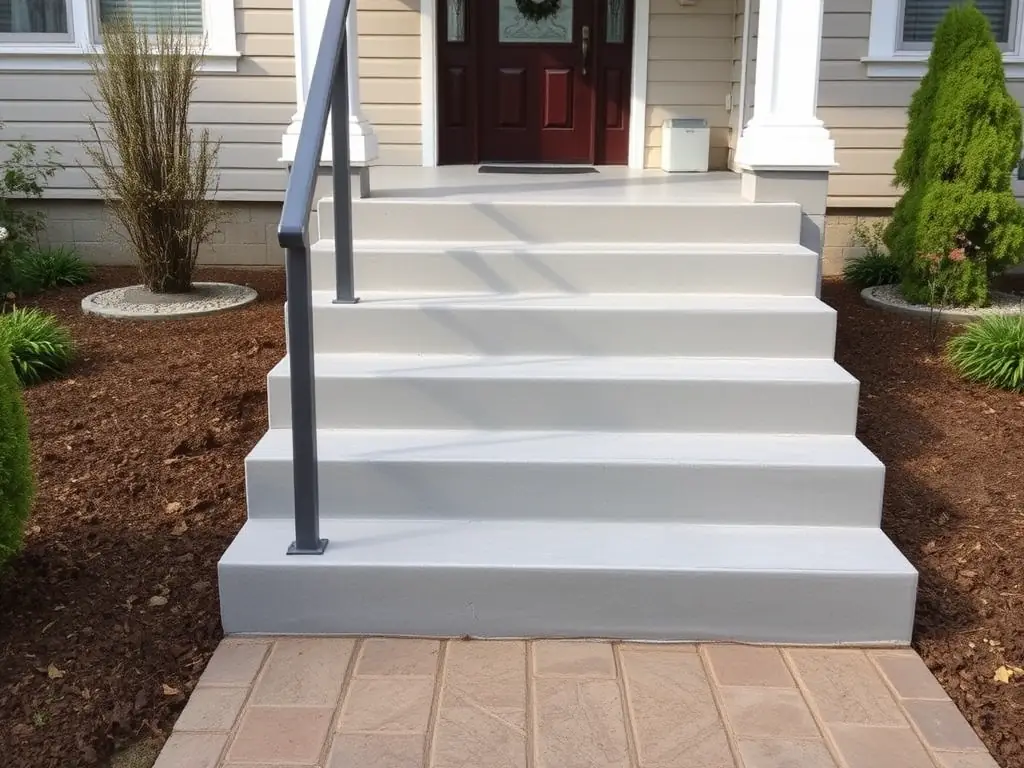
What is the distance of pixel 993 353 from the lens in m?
4.71

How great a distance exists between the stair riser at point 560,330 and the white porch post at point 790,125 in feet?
2.68

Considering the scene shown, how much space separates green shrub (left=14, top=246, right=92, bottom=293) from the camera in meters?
6.33

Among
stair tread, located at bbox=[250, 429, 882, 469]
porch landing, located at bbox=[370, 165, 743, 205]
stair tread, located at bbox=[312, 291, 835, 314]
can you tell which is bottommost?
stair tread, located at bbox=[250, 429, 882, 469]

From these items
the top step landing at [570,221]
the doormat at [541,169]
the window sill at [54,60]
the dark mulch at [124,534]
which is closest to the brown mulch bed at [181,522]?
the dark mulch at [124,534]

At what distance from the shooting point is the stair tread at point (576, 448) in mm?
3010

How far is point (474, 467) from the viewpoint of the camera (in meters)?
2.99

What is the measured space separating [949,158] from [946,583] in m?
3.56

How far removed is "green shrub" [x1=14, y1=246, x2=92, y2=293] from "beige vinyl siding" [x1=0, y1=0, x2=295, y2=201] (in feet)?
2.42

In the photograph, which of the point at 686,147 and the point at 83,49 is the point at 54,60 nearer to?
the point at 83,49

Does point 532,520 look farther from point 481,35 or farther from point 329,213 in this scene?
point 481,35

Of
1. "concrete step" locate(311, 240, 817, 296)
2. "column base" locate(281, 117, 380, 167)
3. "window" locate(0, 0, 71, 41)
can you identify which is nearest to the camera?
"concrete step" locate(311, 240, 817, 296)

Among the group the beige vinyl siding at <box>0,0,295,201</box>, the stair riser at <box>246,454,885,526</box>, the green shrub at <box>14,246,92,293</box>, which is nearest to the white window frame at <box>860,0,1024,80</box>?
the beige vinyl siding at <box>0,0,295,201</box>

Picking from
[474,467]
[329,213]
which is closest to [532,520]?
[474,467]

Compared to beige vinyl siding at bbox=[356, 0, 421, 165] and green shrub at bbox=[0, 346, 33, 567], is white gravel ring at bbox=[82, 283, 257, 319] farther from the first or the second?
green shrub at bbox=[0, 346, 33, 567]
